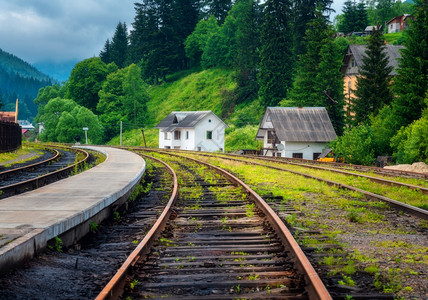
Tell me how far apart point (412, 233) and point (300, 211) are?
2534 mm

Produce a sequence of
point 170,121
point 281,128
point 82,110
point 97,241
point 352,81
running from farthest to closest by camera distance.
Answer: point 82,110
point 170,121
point 352,81
point 281,128
point 97,241

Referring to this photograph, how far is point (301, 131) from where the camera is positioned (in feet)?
160

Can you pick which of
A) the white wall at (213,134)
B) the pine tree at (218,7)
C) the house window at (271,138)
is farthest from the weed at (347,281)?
the pine tree at (218,7)

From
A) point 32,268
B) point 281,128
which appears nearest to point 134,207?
point 32,268

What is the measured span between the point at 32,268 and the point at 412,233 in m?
5.92

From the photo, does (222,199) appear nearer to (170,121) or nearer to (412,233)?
(412,233)

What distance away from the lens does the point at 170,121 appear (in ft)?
234

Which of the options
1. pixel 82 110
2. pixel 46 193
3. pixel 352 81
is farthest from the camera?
pixel 82 110

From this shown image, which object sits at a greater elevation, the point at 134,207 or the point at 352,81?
the point at 352,81

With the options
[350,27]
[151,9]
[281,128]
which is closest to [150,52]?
[151,9]

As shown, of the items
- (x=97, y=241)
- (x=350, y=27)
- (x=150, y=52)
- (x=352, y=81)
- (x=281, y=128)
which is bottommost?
(x=97, y=241)

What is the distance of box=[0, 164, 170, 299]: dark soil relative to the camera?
4828 millimetres

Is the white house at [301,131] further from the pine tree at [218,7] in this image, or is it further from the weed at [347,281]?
the pine tree at [218,7]

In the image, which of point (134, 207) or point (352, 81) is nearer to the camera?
point (134, 207)
